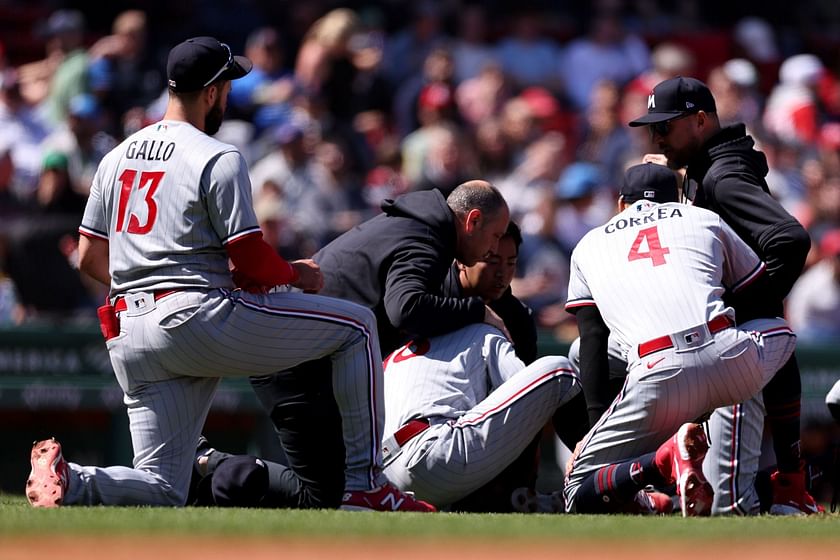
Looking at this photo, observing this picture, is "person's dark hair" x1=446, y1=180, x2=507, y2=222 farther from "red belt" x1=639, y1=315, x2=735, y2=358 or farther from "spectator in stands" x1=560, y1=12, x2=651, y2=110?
"spectator in stands" x1=560, y1=12, x2=651, y2=110

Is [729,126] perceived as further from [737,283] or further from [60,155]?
[60,155]

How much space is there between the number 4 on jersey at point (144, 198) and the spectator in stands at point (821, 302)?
706 cm

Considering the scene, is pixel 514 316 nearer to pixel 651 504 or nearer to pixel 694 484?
pixel 651 504

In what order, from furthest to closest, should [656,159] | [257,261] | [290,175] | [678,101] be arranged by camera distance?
[290,175] → [656,159] → [678,101] → [257,261]

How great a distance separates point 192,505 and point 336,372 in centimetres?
90

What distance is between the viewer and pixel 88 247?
5.58 meters

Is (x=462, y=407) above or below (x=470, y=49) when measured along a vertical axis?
below

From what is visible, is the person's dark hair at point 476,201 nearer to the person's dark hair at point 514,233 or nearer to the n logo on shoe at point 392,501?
the person's dark hair at point 514,233

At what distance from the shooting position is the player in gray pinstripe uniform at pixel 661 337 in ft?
18.3

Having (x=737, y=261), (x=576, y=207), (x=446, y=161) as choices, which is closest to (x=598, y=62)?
(x=576, y=207)

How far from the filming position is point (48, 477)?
5172 mm

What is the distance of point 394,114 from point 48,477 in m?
8.14

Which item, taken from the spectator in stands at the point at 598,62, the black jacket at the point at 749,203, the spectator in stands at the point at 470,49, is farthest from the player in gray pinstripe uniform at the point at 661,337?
the spectator in stands at the point at 598,62

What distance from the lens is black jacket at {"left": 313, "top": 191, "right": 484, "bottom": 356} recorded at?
5773mm
